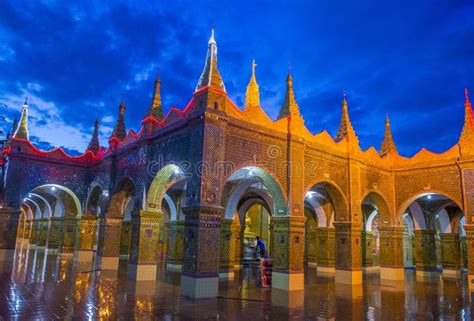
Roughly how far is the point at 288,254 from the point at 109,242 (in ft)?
25.8

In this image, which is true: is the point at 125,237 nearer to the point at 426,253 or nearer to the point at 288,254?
the point at 288,254

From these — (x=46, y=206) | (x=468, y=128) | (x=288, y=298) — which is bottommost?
(x=288, y=298)

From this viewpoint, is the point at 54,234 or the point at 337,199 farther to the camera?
the point at 54,234

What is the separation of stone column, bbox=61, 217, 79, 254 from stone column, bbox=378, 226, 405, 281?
50.4 ft

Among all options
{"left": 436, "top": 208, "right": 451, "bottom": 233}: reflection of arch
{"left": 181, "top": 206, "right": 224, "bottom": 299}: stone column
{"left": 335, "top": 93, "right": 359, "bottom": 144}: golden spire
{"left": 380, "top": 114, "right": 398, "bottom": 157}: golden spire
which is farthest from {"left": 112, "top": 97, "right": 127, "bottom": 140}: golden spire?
{"left": 436, "top": 208, "right": 451, "bottom": 233}: reflection of arch

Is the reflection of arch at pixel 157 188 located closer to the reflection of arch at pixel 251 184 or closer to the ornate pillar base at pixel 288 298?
the reflection of arch at pixel 251 184

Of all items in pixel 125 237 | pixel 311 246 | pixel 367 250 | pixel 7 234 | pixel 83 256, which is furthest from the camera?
pixel 311 246

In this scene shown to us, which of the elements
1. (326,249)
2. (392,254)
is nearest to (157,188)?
(326,249)

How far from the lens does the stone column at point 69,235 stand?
20.2 m

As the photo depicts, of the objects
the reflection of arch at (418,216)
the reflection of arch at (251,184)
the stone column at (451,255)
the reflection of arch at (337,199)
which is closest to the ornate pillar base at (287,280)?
the reflection of arch at (251,184)

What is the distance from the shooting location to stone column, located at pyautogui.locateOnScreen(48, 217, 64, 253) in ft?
72.4

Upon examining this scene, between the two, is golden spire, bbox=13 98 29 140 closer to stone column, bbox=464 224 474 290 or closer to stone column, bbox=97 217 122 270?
stone column, bbox=97 217 122 270

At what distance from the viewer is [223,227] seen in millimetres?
14562

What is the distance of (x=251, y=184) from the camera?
48.8 feet
